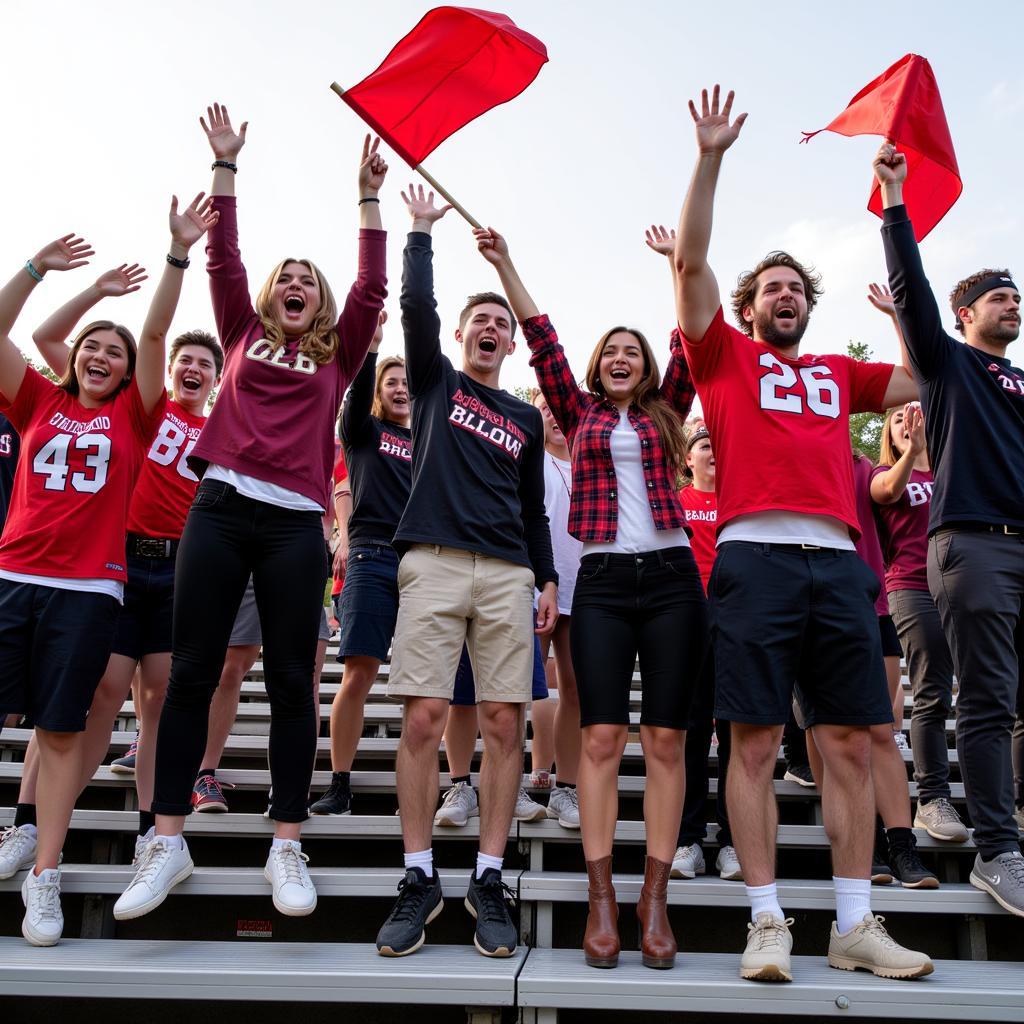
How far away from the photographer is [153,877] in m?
2.59

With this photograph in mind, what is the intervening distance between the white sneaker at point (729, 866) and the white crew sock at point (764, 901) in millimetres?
589

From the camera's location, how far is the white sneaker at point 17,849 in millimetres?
2916

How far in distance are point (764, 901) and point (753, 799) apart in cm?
27

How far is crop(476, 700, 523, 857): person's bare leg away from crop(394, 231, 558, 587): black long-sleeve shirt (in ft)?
1.65

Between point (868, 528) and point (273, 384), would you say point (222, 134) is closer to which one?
point (273, 384)

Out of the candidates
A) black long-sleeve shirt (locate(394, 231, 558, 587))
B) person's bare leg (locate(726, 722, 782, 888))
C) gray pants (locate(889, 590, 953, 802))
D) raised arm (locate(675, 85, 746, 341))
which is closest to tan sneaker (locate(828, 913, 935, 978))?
person's bare leg (locate(726, 722, 782, 888))

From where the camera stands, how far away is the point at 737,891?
2865mm

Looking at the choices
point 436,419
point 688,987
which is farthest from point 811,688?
point 436,419

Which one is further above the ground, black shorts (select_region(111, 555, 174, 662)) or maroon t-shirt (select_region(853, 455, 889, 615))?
maroon t-shirt (select_region(853, 455, 889, 615))

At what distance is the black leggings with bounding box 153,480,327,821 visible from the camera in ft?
Answer: 8.95

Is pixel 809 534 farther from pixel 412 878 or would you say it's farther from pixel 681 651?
pixel 412 878

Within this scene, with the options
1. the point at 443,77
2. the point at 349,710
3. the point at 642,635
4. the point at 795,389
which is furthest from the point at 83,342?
the point at 795,389

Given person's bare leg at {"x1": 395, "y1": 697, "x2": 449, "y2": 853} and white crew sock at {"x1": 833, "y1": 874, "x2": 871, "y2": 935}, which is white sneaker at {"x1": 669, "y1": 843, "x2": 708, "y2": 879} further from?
person's bare leg at {"x1": 395, "y1": 697, "x2": 449, "y2": 853}

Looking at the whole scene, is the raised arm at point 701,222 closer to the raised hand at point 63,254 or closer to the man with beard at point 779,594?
the man with beard at point 779,594
